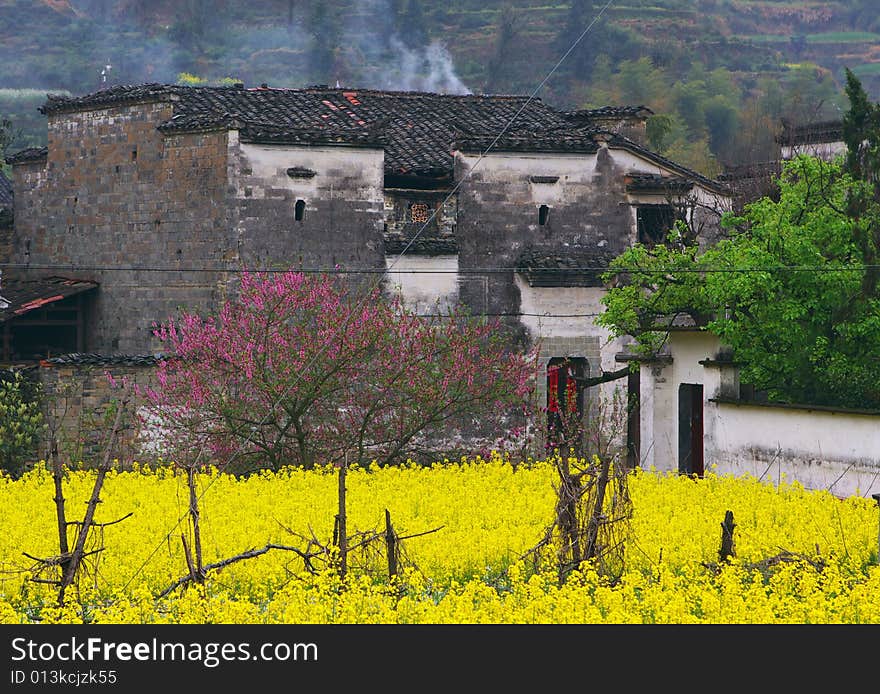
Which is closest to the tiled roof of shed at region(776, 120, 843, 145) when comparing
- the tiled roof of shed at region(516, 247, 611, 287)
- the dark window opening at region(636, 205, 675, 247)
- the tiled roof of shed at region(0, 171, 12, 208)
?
the dark window opening at region(636, 205, 675, 247)

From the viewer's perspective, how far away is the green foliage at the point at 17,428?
25969mm

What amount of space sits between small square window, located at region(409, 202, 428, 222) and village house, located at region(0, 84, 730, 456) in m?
0.02

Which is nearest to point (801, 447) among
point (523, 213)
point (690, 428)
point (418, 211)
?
point (690, 428)

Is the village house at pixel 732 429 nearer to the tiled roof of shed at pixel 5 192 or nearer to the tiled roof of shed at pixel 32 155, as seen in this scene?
the tiled roof of shed at pixel 32 155

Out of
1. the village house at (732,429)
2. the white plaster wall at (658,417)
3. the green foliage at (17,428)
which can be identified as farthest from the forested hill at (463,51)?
the green foliage at (17,428)

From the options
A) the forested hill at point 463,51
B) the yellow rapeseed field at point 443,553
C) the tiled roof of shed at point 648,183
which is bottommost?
the yellow rapeseed field at point 443,553

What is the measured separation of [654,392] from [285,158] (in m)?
7.98

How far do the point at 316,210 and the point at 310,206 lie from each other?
132 mm

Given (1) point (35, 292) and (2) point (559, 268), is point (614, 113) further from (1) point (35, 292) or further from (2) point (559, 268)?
(1) point (35, 292)

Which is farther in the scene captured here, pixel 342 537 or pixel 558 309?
pixel 558 309

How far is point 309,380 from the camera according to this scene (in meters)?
25.6

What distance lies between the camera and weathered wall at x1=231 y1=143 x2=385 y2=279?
1173 inches

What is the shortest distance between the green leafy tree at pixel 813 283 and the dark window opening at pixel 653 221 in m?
7.90
